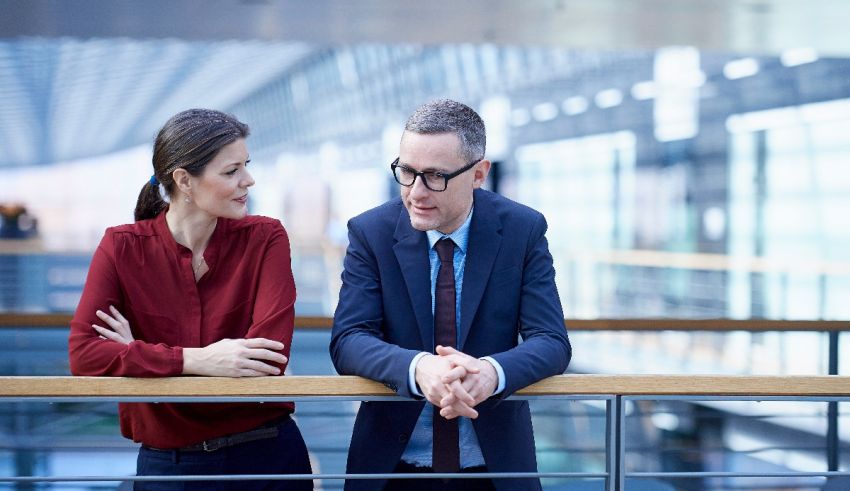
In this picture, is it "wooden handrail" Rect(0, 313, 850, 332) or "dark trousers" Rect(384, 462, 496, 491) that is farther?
"wooden handrail" Rect(0, 313, 850, 332)

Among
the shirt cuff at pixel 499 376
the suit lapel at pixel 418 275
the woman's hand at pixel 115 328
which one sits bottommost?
the shirt cuff at pixel 499 376

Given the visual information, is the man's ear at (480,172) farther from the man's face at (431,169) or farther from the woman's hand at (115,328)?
the woman's hand at (115,328)

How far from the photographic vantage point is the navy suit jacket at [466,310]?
109 cm

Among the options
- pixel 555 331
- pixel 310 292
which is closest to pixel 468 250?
pixel 555 331

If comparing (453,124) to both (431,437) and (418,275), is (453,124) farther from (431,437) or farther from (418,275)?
(431,437)

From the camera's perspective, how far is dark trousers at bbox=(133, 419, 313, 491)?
112 cm

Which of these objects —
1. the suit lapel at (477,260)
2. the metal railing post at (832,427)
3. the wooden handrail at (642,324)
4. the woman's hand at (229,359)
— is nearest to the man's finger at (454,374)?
the suit lapel at (477,260)

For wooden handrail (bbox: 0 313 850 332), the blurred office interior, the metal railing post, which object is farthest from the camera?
the blurred office interior

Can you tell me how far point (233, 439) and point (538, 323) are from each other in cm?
37

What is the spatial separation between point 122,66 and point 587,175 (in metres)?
3.35

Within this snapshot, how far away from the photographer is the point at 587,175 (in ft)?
23.3

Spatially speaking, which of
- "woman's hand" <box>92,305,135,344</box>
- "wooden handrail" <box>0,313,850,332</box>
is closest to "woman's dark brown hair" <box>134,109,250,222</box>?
"woman's hand" <box>92,305,135,344</box>

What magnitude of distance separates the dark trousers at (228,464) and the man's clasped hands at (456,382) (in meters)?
0.24

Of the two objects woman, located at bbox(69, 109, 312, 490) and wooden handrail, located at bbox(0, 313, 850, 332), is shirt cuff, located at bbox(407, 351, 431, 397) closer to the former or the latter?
woman, located at bbox(69, 109, 312, 490)
